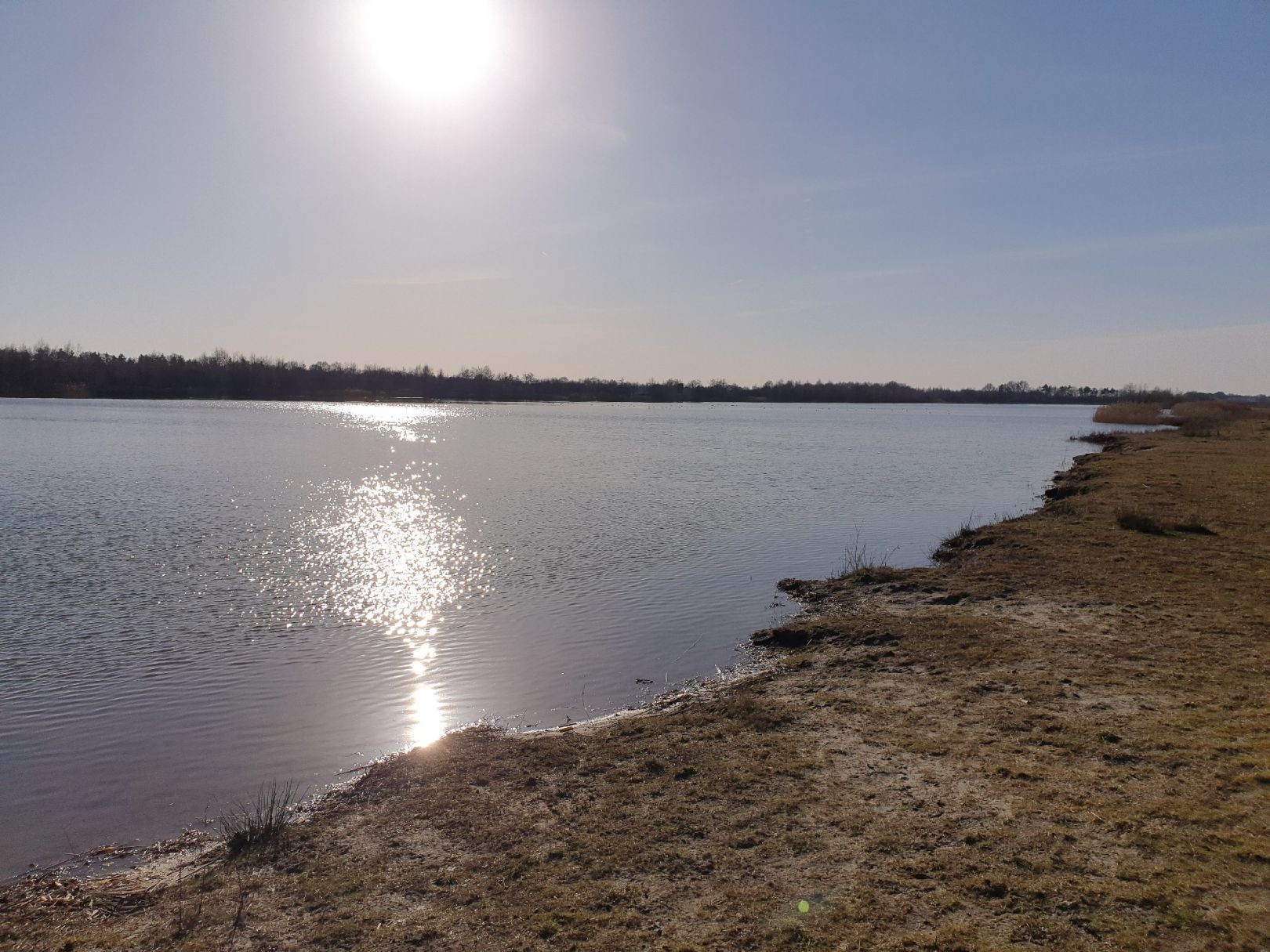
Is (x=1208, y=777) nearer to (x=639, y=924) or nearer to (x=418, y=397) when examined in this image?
(x=639, y=924)

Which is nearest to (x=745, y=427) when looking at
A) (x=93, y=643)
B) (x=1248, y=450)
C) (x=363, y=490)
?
(x=1248, y=450)

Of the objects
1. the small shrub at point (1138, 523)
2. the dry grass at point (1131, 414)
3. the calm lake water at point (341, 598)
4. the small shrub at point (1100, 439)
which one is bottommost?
the calm lake water at point (341, 598)

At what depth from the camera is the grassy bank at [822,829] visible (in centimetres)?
459

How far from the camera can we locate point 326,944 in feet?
15.3

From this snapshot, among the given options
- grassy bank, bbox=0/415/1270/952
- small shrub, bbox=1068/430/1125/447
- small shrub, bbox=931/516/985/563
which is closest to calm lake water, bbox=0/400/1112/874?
small shrub, bbox=931/516/985/563

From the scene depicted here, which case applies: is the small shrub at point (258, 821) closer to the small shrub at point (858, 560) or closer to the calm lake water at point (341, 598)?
the calm lake water at point (341, 598)

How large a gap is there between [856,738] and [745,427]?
252 ft

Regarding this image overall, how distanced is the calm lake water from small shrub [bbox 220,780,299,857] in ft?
0.94

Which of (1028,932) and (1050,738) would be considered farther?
(1050,738)

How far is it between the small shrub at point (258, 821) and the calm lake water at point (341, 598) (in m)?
0.29

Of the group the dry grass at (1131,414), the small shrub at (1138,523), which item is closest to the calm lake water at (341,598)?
the small shrub at (1138,523)

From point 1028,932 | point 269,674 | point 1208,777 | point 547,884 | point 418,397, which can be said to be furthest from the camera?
point 418,397

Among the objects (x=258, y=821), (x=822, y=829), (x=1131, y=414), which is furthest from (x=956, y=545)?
(x=1131, y=414)

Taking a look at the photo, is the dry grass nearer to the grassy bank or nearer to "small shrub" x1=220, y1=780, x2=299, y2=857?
the grassy bank
